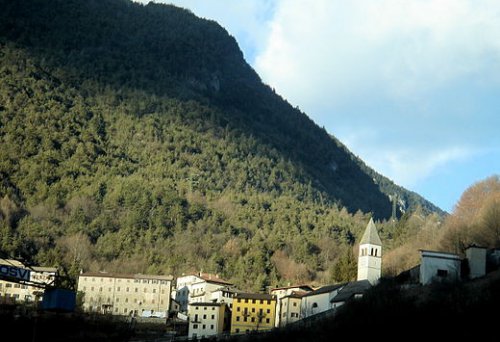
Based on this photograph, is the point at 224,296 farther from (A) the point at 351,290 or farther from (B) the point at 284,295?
(A) the point at 351,290

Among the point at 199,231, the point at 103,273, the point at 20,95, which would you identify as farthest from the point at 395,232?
the point at 20,95

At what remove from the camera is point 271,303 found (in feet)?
317

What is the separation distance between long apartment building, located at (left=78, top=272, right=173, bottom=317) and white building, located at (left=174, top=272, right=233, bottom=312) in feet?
10.2

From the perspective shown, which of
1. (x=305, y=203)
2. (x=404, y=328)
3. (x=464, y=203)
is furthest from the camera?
(x=305, y=203)

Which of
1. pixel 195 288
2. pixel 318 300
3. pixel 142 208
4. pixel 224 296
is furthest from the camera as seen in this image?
pixel 142 208

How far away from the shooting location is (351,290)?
8094 centimetres

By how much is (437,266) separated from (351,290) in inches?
474

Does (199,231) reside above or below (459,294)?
above

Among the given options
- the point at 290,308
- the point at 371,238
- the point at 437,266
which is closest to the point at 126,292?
the point at 290,308

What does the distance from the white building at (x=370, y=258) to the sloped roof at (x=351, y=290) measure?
3.39 meters

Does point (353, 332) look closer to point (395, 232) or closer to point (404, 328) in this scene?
point (404, 328)

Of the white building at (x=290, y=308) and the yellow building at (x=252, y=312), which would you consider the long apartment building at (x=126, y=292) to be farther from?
the white building at (x=290, y=308)

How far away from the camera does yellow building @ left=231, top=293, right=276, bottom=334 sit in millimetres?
93062

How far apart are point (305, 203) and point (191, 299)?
78.5 m
